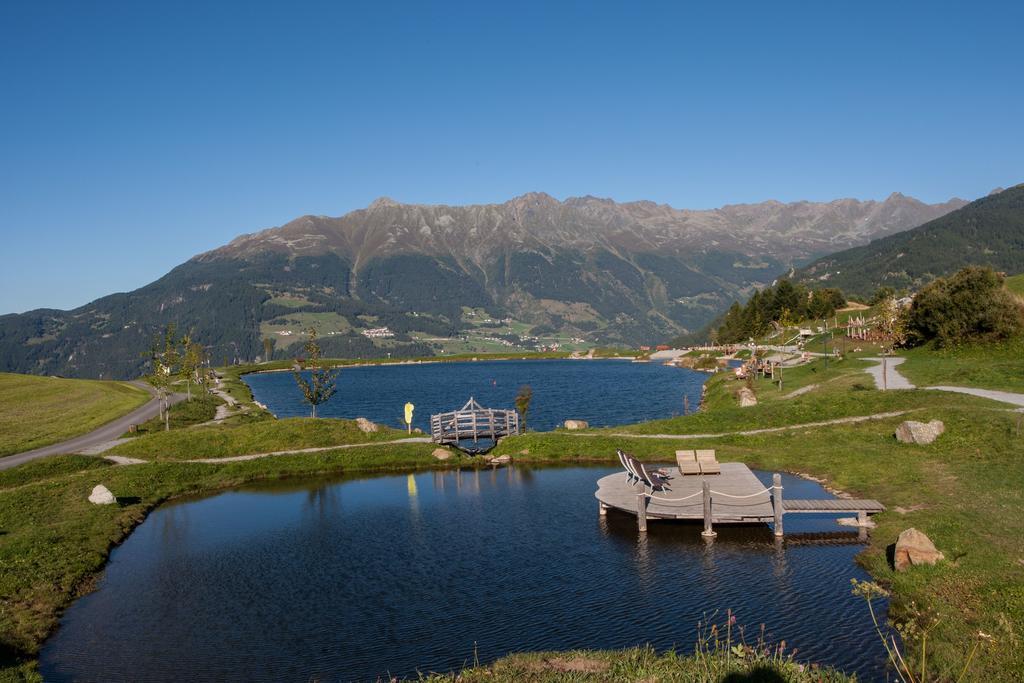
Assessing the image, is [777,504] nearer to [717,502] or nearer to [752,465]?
[717,502]

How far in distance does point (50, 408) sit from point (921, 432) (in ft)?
292

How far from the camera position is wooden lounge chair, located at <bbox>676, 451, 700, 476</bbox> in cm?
3884

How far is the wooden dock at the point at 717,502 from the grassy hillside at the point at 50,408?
50268mm

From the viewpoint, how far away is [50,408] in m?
81.8

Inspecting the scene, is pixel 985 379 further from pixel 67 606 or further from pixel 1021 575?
pixel 67 606

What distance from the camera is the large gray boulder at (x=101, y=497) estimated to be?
128ft

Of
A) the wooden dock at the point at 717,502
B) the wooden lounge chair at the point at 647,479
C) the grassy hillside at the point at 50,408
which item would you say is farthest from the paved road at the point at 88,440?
the wooden lounge chair at the point at 647,479

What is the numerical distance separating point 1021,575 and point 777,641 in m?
7.47

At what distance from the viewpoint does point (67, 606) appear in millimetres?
25734

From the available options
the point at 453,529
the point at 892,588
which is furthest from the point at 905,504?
the point at 453,529

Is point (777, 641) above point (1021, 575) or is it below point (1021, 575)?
below

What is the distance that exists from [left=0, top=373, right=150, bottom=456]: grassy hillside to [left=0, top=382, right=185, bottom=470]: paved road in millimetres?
1260

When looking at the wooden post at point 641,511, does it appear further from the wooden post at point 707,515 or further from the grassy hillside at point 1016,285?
the grassy hillside at point 1016,285

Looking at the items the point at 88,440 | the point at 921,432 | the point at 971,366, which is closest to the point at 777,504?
the point at 921,432
